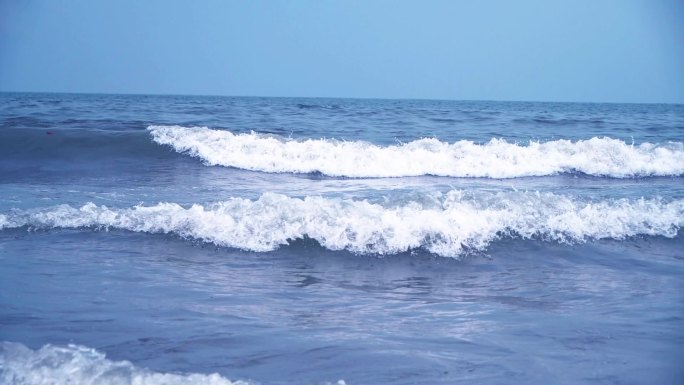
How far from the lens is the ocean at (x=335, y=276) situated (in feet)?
11.6

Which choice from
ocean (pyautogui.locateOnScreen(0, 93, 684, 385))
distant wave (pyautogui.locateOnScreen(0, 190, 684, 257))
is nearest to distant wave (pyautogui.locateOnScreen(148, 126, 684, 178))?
ocean (pyautogui.locateOnScreen(0, 93, 684, 385))

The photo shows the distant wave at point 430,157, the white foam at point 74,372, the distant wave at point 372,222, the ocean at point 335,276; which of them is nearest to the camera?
the white foam at point 74,372

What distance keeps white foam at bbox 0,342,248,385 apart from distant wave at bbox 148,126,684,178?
870 cm

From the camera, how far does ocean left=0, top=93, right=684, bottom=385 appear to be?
353 centimetres

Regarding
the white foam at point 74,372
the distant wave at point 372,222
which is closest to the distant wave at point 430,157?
the distant wave at point 372,222

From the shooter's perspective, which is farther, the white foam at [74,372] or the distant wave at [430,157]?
the distant wave at [430,157]

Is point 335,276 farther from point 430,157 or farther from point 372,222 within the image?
point 430,157

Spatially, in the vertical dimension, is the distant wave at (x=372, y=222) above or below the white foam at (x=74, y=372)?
above

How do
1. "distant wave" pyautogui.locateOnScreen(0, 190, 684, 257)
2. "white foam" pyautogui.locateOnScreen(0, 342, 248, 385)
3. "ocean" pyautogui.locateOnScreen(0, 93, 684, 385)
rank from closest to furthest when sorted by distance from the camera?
1. "white foam" pyautogui.locateOnScreen(0, 342, 248, 385)
2. "ocean" pyautogui.locateOnScreen(0, 93, 684, 385)
3. "distant wave" pyautogui.locateOnScreen(0, 190, 684, 257)

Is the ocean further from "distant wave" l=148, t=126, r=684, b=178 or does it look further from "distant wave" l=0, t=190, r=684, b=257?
"distant wave" l=148, t=126, r=684, b=178

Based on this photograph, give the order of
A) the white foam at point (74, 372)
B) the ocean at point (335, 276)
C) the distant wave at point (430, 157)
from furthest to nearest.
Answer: the distant wave at point (430, 157) < the ocean at point (335, 276) < the white foam at point (74, 372)

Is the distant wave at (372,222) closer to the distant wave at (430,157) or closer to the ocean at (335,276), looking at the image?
the ocean at (335,276)

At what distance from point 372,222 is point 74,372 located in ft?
12.8

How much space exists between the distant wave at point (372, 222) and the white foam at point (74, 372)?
2918mm
